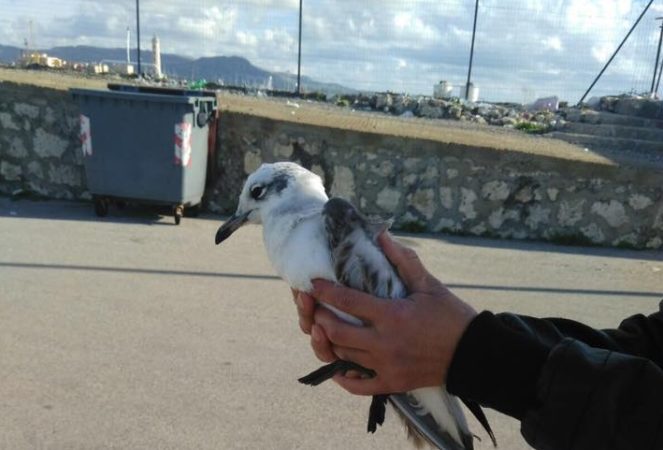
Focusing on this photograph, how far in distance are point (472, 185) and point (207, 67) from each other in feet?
34.2

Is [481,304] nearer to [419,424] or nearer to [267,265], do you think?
[267,265]

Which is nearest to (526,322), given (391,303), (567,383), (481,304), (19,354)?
(567,383)

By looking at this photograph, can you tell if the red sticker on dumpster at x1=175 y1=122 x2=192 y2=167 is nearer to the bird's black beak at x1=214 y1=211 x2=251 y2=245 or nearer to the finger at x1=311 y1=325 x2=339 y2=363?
the bird's black beak at x1=214 y1=211 x2=251 y2=245

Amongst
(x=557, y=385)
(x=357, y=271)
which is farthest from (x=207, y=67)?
(x=557, y=385)

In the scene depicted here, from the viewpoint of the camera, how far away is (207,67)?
16188mm

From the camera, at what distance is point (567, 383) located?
4.93 feet

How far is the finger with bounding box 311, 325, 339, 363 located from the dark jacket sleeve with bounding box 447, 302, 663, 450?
1.59 ft

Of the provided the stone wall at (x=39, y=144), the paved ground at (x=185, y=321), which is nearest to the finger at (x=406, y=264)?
the paved ground at (x=185, y=321)

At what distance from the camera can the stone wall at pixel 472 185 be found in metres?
7.77

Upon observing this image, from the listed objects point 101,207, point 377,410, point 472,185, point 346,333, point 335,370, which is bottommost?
point 101,207

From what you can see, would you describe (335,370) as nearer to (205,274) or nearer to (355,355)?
(355,355)

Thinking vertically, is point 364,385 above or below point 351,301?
below

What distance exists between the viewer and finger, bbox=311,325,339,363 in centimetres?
202

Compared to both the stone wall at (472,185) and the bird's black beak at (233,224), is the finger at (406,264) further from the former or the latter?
the stone wall at (472,185)
